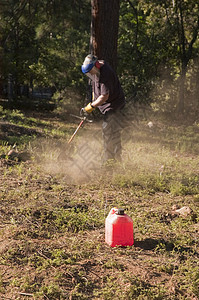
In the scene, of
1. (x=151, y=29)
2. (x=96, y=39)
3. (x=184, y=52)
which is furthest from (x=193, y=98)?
(x=96, y=39)

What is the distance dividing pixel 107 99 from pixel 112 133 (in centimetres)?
58

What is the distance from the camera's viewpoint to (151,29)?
13914 mm

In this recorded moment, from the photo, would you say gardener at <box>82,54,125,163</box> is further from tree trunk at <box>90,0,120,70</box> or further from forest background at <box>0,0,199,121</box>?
forest background at <box>0,0,199,121</box>

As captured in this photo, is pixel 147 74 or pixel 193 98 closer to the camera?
pixel 147 74

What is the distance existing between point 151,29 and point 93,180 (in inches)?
380

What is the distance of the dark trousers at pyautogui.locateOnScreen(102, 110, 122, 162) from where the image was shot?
20.2ft

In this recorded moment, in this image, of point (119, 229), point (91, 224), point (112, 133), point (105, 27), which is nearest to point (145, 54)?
point (105, 27)

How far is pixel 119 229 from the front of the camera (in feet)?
11.7

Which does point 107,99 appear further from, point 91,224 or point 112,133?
point 91,224

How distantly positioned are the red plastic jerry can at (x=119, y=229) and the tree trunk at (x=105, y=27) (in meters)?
5.60

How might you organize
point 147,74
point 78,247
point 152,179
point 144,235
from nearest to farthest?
point 78,247 < point 144,235 < point 152,179 < point 147,74

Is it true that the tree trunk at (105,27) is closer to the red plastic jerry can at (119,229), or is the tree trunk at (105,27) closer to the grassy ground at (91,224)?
the grassy ground at (91,224)

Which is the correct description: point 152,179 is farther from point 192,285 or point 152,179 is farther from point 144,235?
point 192,285

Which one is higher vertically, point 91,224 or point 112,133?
point 112,133
